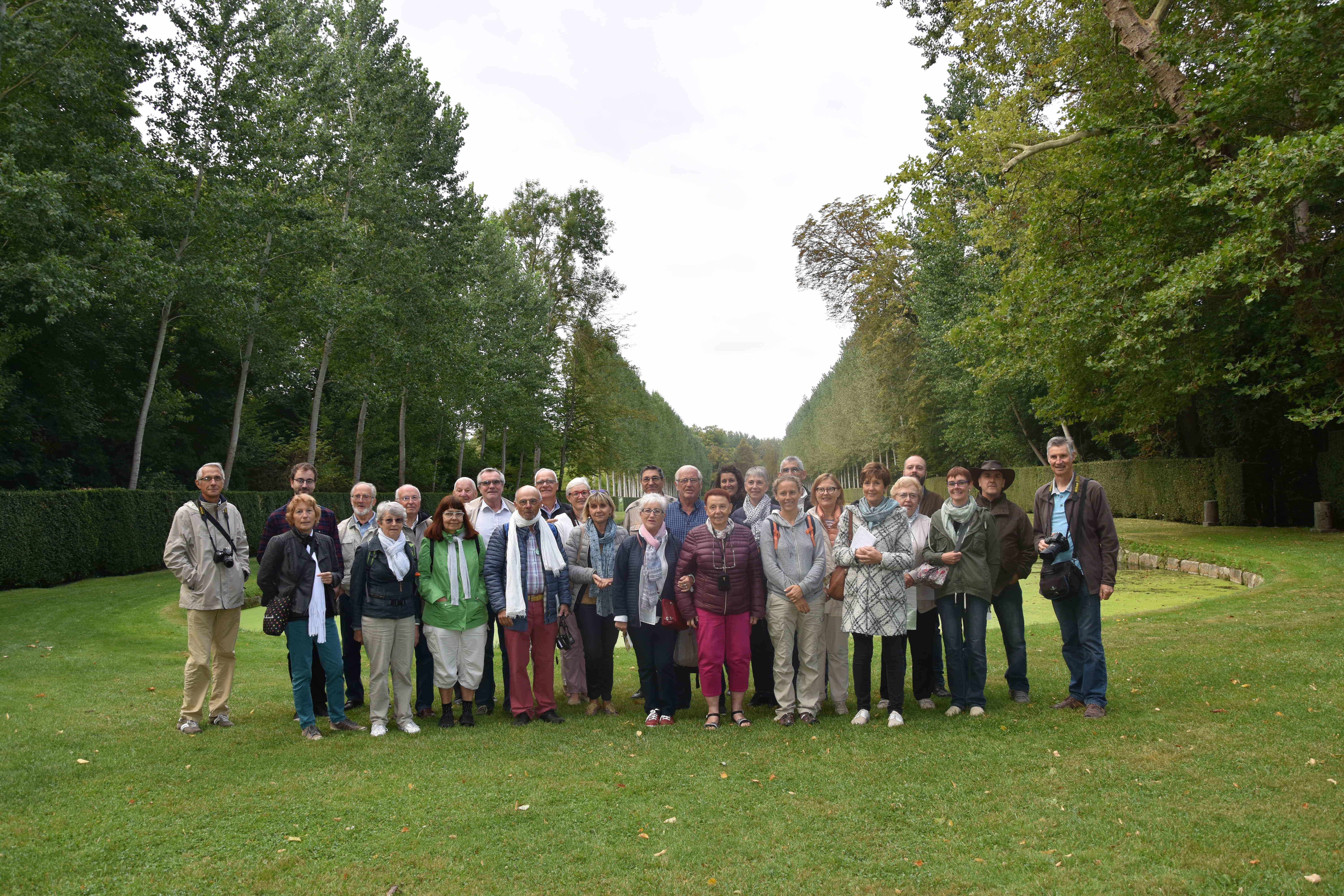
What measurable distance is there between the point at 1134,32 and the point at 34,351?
28200mm

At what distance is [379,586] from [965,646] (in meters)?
4.79

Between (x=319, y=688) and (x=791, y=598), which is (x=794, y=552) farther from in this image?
(x=319, y=688)

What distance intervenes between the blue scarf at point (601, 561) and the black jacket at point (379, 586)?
151 cm

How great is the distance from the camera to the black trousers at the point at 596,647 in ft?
24.5

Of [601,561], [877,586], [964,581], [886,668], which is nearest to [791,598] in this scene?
[877,586]

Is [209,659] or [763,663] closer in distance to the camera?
[209,659]

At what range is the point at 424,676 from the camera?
7562 mm

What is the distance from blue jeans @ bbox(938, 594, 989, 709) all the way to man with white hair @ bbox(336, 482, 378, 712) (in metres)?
5.03

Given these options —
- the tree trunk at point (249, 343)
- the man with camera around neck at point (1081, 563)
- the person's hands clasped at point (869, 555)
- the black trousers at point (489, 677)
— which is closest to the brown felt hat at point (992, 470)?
the man with camera around neck at point (1081, 563)

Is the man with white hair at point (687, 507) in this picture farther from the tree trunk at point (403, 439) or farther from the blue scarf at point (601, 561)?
the tree trunk at point (403, 439)

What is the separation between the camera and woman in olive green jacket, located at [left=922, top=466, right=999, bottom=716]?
6688 mm

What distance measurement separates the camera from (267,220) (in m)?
23.1

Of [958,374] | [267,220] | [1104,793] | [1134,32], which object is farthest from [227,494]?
[958,374]

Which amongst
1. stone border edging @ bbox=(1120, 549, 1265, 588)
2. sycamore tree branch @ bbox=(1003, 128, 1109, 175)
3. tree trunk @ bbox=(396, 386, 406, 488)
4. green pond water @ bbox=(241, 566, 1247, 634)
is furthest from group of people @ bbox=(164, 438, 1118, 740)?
tree trunk @ bbox=(396, 386, 406, 488)
